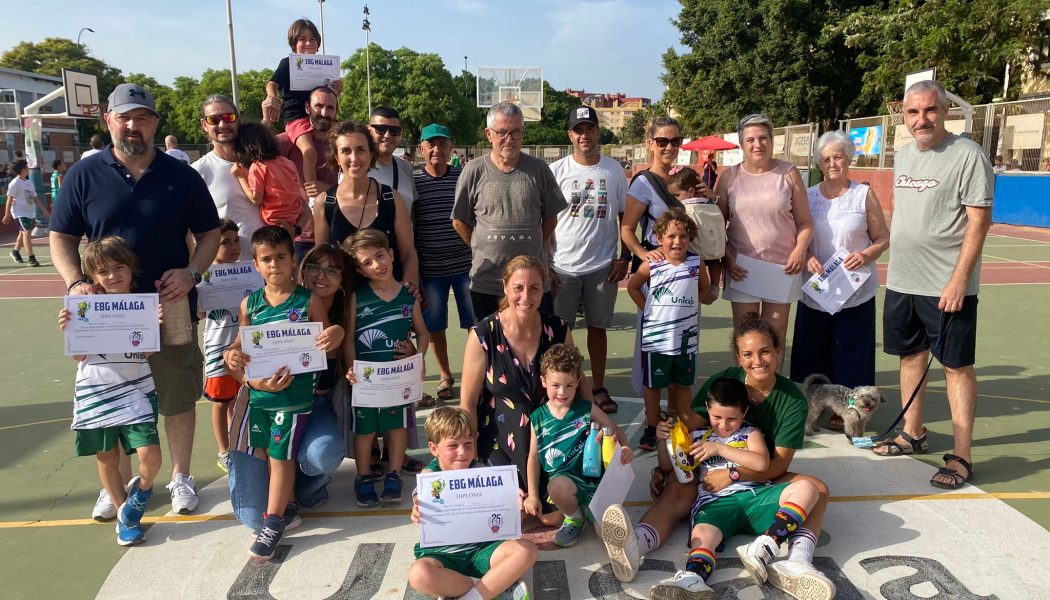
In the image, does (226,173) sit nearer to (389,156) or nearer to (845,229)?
(389,156)

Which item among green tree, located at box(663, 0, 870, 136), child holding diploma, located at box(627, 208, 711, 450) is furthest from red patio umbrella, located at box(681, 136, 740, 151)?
child holding diploma, located at box(627, 208, 711, 450)

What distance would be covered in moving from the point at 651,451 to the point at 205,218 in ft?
9.65

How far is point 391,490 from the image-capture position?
3.82 metres

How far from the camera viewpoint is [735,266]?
15.1 ft

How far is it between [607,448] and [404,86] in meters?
64.2

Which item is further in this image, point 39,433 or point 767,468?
point 39,433

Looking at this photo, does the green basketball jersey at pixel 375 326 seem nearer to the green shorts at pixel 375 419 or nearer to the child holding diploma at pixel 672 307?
the green shorts at pixel 375 419

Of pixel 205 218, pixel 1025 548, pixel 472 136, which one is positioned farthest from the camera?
pixel 472 136

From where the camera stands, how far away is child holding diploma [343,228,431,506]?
380 cm

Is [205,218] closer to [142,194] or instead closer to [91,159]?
[142,194]

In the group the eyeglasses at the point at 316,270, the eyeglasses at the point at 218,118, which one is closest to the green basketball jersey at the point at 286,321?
the eyeglasses at the point at 316,270

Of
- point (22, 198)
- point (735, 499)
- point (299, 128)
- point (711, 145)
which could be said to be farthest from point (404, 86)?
point (735, 499)

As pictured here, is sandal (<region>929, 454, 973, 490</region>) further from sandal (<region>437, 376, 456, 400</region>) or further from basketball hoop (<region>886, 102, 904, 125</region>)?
basketball hoop (<region>886, 102, 904, 125</region>)

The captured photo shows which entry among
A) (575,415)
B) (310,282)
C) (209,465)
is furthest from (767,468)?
(209,465)
